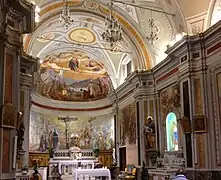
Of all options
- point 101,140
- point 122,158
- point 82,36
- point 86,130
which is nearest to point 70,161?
point 86,130

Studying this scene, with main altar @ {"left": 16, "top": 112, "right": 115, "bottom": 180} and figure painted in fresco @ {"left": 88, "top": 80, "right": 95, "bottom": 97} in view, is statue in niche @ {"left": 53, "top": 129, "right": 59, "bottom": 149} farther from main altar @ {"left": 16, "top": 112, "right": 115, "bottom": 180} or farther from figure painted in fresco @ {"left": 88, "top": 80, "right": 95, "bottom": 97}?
figure painted in fresco @ {"left": 88, "top": 80, "right": 95, "bottom": 97}

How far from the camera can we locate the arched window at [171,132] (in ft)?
46.5

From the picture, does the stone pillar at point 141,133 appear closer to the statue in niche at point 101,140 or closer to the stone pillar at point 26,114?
the stone pillar at point 26,114

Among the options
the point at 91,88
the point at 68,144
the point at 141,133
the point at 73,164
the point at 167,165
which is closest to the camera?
the point at 167,165

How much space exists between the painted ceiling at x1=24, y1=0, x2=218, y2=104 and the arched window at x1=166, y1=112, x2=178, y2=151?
3036mm

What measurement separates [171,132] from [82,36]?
27.1 ft

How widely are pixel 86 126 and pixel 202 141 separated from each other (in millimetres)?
12522

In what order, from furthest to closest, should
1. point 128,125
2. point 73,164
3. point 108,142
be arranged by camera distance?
1. point 108,142
2. point 73,164
3. point 128,125

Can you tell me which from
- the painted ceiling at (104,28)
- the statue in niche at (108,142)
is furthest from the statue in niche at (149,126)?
the statue in niche at (108,142)

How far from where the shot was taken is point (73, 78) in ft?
75.6

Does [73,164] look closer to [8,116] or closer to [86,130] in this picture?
[86,130]

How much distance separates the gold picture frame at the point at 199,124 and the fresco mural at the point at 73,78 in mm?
11807

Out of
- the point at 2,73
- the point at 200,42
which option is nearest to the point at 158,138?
the point at 200,42

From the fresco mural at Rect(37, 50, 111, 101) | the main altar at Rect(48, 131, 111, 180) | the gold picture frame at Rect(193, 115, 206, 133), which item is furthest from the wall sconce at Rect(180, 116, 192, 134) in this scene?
the fresco mural at Rect(37, 50, 111, 101)
